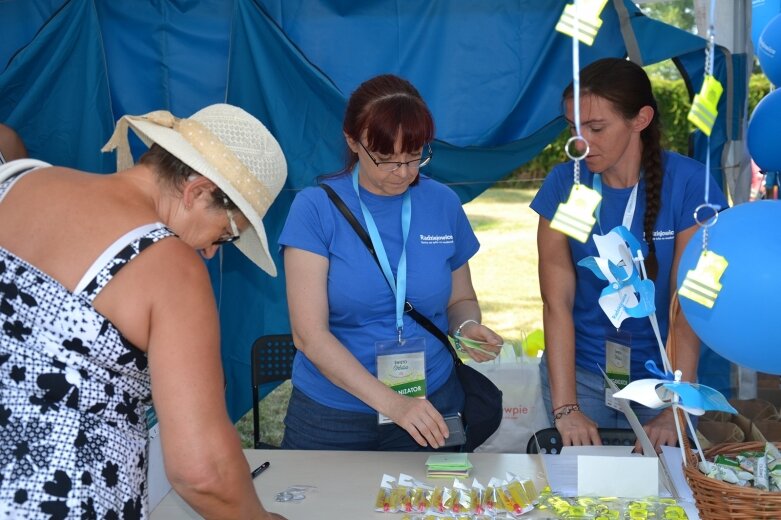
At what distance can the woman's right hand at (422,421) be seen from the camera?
1.97 m

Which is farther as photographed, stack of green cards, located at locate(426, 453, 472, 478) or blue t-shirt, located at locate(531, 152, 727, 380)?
blue t-shirt, located at locate(531, 152, 727, 380)

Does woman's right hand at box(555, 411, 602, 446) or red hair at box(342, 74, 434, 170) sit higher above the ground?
red hair at box(342, 74, 434, 170)

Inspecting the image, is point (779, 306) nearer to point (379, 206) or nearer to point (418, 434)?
point (418, 434)

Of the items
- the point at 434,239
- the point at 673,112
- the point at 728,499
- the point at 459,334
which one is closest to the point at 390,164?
the point at 434,239

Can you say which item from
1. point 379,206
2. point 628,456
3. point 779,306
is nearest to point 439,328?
point 379,206

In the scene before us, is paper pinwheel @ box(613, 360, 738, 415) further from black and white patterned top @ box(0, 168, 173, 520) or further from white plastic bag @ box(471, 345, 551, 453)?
white plastic bag @ box(471, 345, 551, 453)

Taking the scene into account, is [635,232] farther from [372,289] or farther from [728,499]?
[728,499]

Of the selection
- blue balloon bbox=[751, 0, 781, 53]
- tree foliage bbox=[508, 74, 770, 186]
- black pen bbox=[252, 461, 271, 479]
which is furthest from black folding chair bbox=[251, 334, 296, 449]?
tree foliage bbox=[508, 74, 770, 186]

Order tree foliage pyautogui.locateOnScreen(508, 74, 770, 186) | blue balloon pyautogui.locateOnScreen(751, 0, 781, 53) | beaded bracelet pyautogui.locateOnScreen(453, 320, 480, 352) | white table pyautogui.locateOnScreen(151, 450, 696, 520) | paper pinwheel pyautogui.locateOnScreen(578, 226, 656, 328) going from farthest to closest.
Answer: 1. tree foliage pyautogui.locateOnScreen(508, 74, 770, 186)
2. blue balloon pyautogui.locateOnScreen(751, 0, 781, 53)
3. beaded bracelet pyautogui.locateOnScreen(453, 320, 480, 352)
4. white table pyautogui.locateOnScreen(151, 450, 696, 520)
5. paper pinwheel pyautogui.locateOnScreen(578, 226, 656, 328)

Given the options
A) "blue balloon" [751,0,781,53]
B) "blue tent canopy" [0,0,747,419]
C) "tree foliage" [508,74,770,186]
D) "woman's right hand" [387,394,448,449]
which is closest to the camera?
"woman's right hand" [387,394,448,449]

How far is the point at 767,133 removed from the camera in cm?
291

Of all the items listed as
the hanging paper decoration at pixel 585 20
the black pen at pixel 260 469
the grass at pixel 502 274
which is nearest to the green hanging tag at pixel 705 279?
the hanging paper decoration at pixel 585 20

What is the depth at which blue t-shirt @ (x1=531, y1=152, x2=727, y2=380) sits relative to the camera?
2281mm

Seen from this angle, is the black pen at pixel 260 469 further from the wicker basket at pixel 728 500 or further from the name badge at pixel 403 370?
the wicker basket at pixel 728 500
